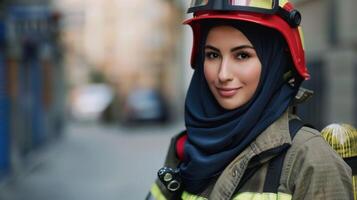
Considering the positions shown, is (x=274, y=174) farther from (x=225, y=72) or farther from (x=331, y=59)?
(x=331, y=59)

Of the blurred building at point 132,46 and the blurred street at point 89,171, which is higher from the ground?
the blurred street at point 89,171

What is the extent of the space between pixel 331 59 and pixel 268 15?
8.24m

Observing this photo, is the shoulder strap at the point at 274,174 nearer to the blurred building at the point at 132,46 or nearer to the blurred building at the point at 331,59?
the blurred building at the point at 331,59

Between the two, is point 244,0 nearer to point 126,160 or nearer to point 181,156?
point 181,156

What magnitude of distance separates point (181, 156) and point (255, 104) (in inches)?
17.2

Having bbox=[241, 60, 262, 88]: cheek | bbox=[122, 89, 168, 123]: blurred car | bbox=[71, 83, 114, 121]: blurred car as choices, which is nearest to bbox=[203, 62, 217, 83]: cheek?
bbox=[241, 60, 262, 88]: cheek

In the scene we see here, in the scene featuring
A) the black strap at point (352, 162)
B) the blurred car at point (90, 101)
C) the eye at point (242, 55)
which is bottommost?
the blurred car at point (90, 101)

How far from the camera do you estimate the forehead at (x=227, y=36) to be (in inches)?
78.1

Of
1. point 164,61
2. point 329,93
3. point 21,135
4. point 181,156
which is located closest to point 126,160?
point 21,135

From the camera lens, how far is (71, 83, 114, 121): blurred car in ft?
130

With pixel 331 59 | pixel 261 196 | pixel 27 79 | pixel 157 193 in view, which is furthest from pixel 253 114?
pixel 27 79

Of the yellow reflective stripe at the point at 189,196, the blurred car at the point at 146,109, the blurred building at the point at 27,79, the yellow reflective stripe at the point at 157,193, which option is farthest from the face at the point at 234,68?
the blurred car at the point at 146,109

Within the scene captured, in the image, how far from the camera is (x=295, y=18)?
6.51ft

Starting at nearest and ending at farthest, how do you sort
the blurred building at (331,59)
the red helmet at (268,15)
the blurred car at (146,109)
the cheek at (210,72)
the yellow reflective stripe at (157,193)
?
the red helmet at (268,15)
the cheek at (210,72)
the yellow reflective stripe at (157,193)
the blurred building at (331,59)
the blurred car at (146,109)
